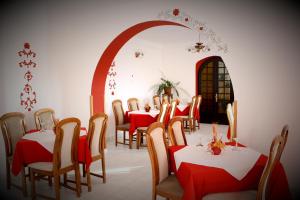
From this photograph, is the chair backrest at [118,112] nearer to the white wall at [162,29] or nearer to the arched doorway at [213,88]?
the white wall at [162,29]

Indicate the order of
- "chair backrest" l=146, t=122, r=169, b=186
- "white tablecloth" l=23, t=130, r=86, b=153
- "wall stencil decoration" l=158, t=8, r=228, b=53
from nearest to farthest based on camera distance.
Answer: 1. "chair backrest" l=146, t=122, r=169, b=186
2. "white tablecloth" l=23, t=130, r=86, b=153
3. "wall stencil decoration" l=158, t=8, r=228, b=53

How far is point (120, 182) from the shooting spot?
397 cm

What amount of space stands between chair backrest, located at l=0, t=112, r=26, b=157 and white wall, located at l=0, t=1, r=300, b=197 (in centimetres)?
48

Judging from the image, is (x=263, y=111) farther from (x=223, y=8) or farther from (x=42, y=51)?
(x=42, y=51)

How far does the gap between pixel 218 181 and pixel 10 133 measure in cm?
308

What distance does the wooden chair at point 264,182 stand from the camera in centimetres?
212

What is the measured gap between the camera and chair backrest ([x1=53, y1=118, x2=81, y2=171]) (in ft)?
10.3

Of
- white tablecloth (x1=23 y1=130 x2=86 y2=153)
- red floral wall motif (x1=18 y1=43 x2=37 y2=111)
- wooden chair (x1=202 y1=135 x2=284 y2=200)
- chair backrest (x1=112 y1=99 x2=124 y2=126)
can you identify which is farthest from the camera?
chair backrest (x1=112 y1=99 x2=124 y2=126)

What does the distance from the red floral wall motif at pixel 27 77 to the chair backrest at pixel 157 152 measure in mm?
2872

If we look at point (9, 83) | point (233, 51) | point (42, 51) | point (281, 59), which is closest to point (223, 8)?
point (233, 51)

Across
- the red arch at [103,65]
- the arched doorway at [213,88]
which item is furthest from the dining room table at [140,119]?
the arched doorway at [213,88]

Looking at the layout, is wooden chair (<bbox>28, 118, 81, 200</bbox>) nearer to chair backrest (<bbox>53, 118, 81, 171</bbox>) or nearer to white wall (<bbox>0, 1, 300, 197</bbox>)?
chair backrest (<bbox>53, 118, 81, 171</bbox>)

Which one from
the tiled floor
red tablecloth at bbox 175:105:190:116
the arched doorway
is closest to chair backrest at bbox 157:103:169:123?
the tiled floor

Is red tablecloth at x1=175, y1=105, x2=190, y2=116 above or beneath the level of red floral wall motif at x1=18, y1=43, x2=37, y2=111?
beneath
